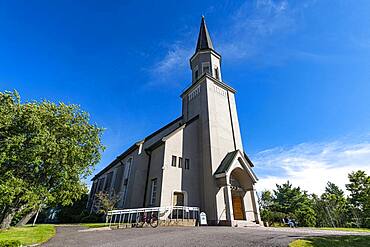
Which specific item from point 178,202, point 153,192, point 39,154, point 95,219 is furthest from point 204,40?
point 95,219

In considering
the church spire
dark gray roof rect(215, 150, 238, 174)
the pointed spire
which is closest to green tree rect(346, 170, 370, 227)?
dark gray roof rect(215, 150, 238, 174)

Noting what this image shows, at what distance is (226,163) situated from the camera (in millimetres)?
18766

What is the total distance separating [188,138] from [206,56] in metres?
12.8

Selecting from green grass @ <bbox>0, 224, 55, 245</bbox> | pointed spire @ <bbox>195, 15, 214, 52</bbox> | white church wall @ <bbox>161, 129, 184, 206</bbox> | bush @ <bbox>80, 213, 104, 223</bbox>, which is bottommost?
green grass @ <bbox>0, 224, 55, 245</bbox>

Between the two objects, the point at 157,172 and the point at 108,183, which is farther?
the point at 108,183

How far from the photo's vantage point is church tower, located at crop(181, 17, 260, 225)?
57.3 ft

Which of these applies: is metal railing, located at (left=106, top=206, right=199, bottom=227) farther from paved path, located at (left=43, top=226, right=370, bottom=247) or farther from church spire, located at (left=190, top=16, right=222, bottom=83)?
church spire, located at (left=190, top=16, right=222, bottom=83)

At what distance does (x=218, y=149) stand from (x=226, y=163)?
6.13ft

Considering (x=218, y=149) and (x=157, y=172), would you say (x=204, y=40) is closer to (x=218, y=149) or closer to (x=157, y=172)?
(x=218, y=149)

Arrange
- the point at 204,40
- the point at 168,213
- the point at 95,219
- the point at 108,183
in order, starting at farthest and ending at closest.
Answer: the point at 204,40 < the point at 108,183 < the point at 95,219 < the point at 168,213

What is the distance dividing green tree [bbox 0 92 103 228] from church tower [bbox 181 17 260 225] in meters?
11.0

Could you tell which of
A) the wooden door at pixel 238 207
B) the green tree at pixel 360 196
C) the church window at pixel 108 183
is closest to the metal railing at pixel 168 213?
the wooden door at pixel 238 207

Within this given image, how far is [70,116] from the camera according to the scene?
53.8 feet

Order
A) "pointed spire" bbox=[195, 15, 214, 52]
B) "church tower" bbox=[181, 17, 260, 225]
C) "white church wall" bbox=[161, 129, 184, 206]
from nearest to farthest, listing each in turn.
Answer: "white church wall" bbox=[161, 129, 184, 206] < "church tower" bbox=[181, 17, 260, 225] < "pointed spire" bbox=[195, 15, 214, 52]
